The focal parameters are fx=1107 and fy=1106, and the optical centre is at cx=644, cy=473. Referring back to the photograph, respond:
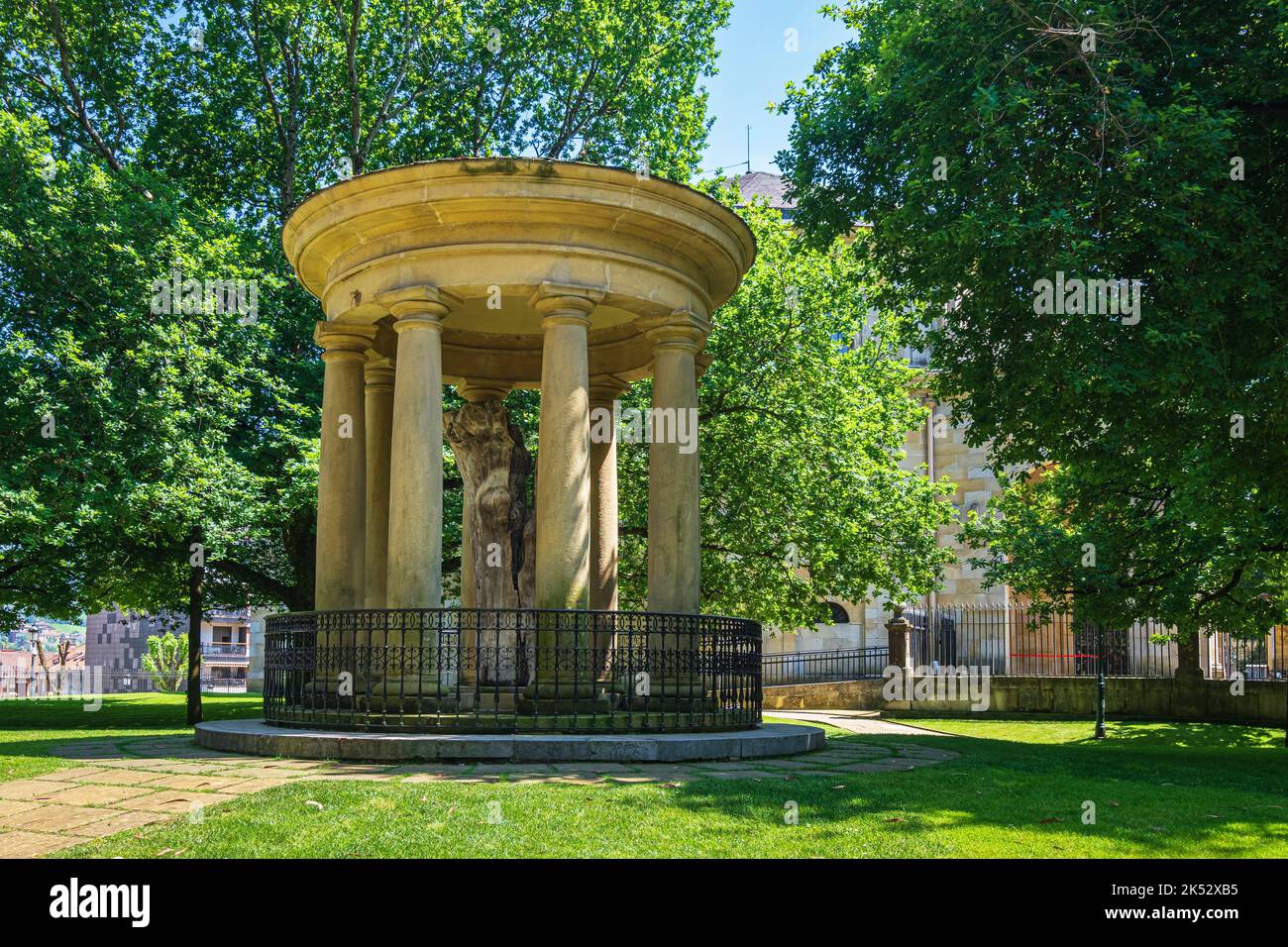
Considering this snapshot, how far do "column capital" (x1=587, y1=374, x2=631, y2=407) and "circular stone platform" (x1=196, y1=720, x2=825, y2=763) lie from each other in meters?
6.26

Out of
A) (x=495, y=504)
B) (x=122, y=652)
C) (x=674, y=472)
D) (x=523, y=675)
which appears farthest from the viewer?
(x=122, y=652)

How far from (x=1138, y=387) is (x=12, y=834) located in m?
10.6

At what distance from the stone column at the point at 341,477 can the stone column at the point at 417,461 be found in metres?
1.63

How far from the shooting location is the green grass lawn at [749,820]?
225 inches

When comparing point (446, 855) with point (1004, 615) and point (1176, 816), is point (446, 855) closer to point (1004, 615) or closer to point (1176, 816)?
point (1176, 816)

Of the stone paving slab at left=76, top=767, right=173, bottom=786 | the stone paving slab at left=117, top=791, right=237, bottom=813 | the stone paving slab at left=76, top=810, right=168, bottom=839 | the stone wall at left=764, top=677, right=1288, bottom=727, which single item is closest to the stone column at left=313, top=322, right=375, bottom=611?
the stone paving slab at left=76, top=767, right=173, bottom=786

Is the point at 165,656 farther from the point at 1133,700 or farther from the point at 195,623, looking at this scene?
the point at 1133,700

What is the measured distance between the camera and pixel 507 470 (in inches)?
543

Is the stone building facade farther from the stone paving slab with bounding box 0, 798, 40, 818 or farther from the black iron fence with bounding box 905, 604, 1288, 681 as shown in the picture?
the stone paving slab with bounding box 0, 798, 40, 818

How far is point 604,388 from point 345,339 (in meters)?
3.89

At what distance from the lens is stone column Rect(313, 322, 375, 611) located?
13203 mm
